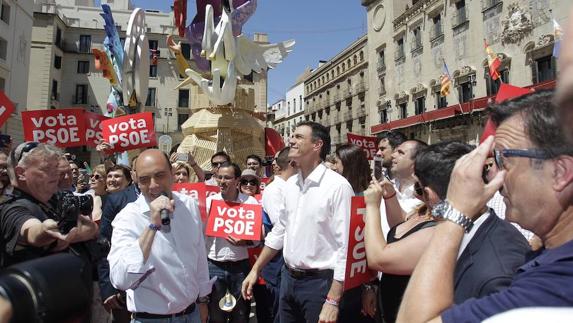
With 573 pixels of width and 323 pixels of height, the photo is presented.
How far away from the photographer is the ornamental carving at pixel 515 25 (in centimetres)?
1928

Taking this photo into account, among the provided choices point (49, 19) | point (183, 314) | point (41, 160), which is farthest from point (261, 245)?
point (49, 19)

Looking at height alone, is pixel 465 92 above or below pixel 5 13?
below

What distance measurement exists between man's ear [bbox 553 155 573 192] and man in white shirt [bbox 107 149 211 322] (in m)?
1.85

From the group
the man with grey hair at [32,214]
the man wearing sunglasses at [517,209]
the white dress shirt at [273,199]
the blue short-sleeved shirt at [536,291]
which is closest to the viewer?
the blue short-sleeved shirt at [536,291]

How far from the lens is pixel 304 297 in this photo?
116 inches

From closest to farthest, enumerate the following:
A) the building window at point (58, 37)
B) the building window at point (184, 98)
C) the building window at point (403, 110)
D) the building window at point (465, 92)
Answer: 1. the building window at point (465, 92)
2. the building window at point (403, 110)
3. the building window at point (58, 37)
4. the building window at point (184, 98)

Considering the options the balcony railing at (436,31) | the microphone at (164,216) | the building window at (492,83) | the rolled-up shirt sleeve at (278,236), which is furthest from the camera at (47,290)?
the balcony railing at (436,31)

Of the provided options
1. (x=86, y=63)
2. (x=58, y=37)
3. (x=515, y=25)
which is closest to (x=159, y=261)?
(x=515, y=25)

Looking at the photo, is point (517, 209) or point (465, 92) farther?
point (465, 92)

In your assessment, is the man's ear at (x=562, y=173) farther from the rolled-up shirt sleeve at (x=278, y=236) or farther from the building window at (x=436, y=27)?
the building window at (x=436, y=27)

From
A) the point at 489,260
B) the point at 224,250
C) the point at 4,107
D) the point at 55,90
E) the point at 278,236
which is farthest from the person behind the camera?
the point at 55,90

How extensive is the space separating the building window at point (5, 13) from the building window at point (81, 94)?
13.9 m

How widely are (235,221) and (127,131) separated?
340 centimetres

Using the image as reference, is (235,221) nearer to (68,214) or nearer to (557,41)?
(68,214)
